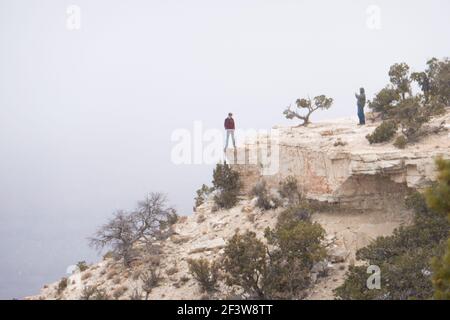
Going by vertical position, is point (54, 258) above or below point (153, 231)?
below

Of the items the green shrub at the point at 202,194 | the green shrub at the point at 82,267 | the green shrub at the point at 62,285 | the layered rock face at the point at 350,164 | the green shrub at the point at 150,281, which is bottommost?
the green shrub at the point at 62,285

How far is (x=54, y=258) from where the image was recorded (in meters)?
171

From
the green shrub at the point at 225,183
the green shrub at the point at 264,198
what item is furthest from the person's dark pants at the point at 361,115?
the green shrub at the point at 225,183

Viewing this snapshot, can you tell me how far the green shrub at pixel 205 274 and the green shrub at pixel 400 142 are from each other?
7.37 meters

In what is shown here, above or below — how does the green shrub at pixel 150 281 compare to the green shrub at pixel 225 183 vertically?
below

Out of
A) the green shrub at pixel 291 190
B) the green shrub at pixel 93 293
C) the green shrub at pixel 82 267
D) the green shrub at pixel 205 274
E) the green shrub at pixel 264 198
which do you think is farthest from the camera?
the green shrub at pixel 82 267

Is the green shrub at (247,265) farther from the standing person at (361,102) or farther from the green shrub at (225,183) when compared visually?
the standing person at (361,102)

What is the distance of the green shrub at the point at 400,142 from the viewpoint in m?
17.0

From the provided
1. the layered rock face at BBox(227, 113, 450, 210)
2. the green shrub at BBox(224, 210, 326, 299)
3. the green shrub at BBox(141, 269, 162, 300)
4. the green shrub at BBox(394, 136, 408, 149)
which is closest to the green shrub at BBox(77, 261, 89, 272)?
the green shrub at BBox(141, 269, 162, 300)
